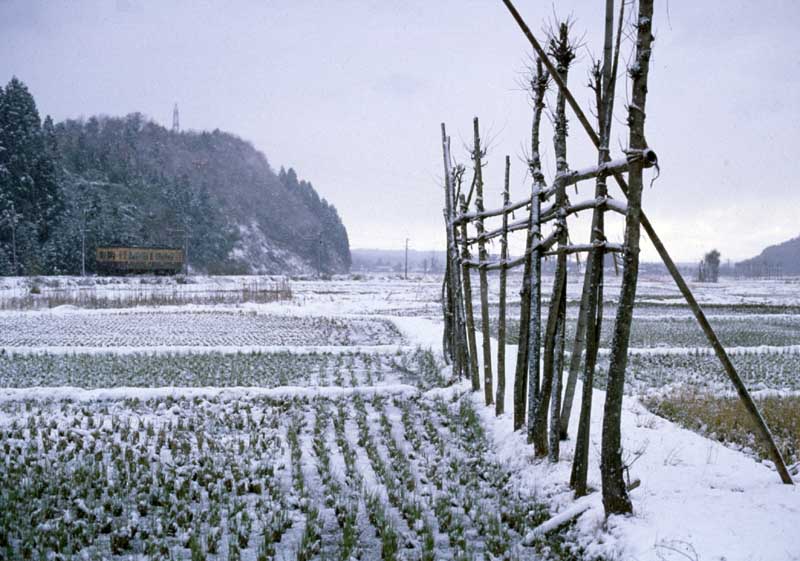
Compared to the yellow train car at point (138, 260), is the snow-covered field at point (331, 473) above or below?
below

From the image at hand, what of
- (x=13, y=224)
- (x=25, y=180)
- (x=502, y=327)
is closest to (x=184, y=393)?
(x=502, y=327)

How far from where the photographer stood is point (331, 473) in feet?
19.6

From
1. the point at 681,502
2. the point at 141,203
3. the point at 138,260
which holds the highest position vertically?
the point at 141,203

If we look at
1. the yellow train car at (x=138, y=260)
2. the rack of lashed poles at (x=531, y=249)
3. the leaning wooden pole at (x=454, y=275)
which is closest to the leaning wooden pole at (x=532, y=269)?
the rack of lashed poles at (x=531, y=249)

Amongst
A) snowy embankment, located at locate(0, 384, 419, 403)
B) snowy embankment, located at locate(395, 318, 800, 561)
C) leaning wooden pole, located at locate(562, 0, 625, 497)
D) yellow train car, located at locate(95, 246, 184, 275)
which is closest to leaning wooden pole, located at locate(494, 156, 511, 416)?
snowy embankment, located at locate(395, 318, 800, 561)

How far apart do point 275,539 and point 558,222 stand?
419 cm

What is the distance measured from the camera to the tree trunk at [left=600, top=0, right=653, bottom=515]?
4230 millimetres

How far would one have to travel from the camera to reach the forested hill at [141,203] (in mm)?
56938

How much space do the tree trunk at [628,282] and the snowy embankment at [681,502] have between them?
24 centimetres

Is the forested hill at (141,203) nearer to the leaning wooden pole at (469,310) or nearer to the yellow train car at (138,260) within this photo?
the yellow train car at (138,260)

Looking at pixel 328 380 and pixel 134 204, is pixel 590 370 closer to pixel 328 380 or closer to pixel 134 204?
pixel 328 380

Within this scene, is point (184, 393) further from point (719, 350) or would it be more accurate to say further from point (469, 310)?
point (719, 350)

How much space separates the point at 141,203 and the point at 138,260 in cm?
2851

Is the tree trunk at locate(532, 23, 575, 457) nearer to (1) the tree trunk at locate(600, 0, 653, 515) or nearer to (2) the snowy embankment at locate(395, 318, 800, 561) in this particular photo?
(2) the snowy embankment at locate(395, 318, 800, 561)
